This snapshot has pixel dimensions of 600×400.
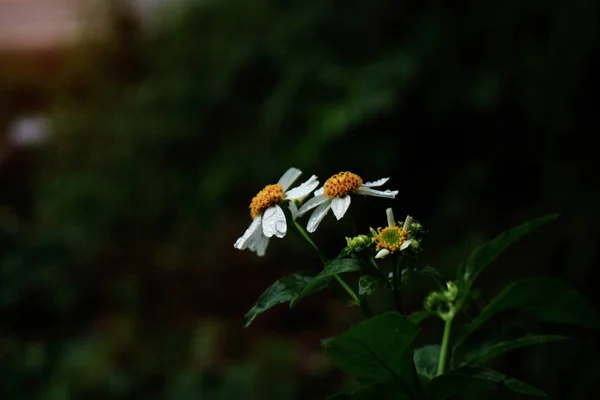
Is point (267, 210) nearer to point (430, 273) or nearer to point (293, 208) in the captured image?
point (293, 208)

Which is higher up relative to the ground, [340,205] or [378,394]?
[340,205]

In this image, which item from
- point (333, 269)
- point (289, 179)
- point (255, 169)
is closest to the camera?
point (333, 269)

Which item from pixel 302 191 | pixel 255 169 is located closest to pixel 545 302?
pixel 302 191

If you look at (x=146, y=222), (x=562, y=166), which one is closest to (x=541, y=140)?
(x=562, y=166)

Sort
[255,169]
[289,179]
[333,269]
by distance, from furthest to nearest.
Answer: [255,169]
[289,179]
[333,269]

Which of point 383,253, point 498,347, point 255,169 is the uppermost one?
point 255,169

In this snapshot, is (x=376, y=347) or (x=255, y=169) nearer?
(x=376, y=347)
